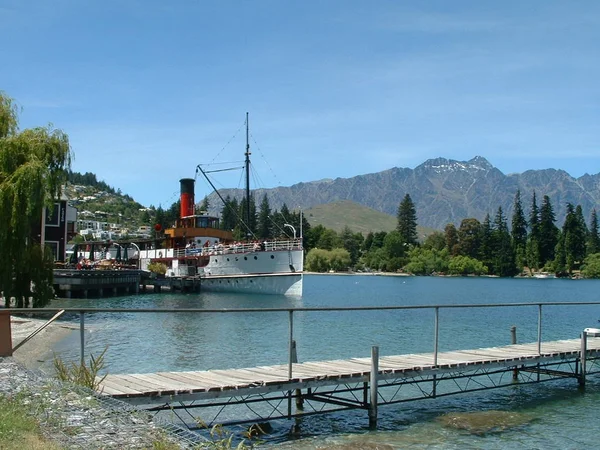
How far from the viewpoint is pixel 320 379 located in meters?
13.0

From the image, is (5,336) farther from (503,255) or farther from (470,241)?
(470,241)

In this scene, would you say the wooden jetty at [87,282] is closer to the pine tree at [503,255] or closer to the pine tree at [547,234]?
the pine tree at [503,255]

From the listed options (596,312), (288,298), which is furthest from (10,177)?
(596,312)

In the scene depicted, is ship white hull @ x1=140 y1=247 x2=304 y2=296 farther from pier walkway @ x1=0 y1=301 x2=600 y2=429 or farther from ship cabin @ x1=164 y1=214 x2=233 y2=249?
pier walkway @ x1=0 y1=301 x2=600 y2=429

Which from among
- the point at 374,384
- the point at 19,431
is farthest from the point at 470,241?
the point at 19,431

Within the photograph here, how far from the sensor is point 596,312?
52312mm

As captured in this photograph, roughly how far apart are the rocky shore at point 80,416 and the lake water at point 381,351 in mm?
4951

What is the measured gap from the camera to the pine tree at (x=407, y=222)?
17100 centimetres

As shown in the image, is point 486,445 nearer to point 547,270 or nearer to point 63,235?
point 63,235

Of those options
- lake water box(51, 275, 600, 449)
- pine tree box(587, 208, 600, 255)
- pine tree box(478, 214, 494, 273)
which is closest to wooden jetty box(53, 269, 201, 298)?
lake water box(51, 275, 600, 449)

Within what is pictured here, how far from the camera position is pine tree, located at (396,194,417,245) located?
17100 centimetres

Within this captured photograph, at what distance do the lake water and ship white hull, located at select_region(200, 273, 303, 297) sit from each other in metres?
7.79

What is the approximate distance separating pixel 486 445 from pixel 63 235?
45.8 metres

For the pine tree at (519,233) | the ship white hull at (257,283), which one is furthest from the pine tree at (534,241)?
the ship white hull at (257,283)
